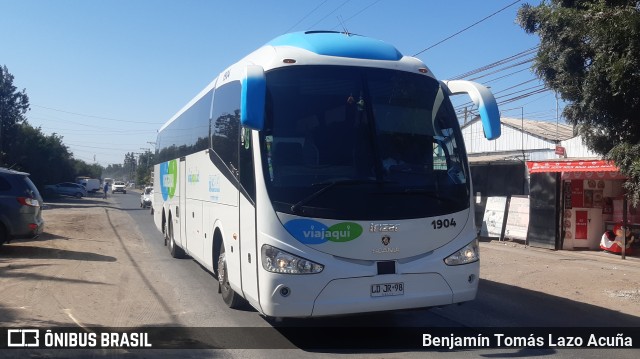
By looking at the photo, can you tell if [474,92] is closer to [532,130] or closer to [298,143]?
[298,143]

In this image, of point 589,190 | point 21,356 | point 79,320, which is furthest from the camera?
point 589,190

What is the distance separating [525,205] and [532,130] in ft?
42.9

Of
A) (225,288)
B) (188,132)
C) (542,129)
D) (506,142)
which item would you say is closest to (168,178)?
(188,132)

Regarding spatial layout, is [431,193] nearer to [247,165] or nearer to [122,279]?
[247,165]

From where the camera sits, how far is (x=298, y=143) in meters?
6.68

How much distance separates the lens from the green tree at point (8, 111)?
46625 millimetres

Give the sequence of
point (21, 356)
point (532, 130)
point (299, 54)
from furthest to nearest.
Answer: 1. point (532, 130)
2. point (299, 54)
3. point (21, 356)

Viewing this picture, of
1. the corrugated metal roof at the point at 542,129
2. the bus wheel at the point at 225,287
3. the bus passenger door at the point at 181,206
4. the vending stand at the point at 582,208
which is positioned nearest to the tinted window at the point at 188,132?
the bus passenger door at the point at 181,206

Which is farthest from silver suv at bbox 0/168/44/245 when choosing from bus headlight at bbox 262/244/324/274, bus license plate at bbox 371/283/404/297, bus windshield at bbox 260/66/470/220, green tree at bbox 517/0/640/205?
green tree at bbox 517/0/640/205

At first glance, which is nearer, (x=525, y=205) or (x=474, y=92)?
(x=474, y=92)

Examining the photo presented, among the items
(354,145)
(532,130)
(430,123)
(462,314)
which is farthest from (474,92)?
(532,130)

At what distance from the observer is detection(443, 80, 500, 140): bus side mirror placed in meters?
7.04

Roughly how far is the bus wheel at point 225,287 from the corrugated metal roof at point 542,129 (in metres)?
23.2

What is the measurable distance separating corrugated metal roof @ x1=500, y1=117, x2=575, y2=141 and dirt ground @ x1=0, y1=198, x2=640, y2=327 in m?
12.5
